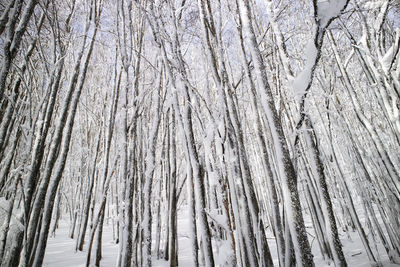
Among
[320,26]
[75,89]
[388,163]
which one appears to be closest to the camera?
[320,26]

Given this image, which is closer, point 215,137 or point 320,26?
point 320,26

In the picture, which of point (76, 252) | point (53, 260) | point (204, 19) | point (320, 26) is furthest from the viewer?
point (76, 252)

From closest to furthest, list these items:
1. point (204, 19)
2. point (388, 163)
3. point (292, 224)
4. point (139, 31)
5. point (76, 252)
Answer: point (292, 224) < point (204, 19) < point (388, 163) < point (139, 31) < point (76, 252)

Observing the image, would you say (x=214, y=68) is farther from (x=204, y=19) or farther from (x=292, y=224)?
(x=292, y=224)

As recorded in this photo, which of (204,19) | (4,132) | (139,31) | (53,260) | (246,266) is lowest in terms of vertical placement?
(53,260)

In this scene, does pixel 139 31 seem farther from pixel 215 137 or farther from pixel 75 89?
pixel 215 137

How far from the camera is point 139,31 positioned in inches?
165

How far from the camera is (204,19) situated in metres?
2.03

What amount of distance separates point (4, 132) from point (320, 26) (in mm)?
3545

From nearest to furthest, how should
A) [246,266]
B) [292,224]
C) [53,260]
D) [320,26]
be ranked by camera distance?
1. [320,26]
2. [292,224]
3. [246,266]
4. [53,260]

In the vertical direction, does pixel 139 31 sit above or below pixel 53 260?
above

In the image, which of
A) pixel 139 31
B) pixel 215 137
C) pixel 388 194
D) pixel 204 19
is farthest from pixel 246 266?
pixel 139 31

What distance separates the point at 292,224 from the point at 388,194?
10.7ft

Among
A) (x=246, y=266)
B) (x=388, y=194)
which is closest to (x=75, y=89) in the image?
(x=246, y=266)
